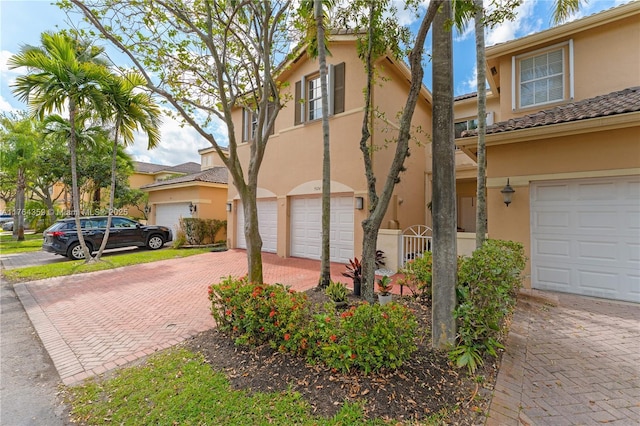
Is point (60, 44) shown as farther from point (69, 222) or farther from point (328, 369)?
point (328, 369)

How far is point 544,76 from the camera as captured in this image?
8.86 meters

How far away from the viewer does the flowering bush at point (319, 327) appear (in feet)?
9.84

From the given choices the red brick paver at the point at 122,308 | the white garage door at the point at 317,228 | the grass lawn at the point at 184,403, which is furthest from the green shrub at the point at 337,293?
the white garage door at the point at 317,228

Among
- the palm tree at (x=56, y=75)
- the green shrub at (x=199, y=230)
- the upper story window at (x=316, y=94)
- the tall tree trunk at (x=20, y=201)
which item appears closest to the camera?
the palm tree at (x=56, y=75)

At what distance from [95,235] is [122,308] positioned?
27.4ft

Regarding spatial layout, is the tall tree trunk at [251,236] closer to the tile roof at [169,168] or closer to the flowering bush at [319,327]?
the flowering bush at [319,327]

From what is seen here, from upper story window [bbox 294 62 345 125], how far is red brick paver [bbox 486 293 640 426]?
885 centimetres

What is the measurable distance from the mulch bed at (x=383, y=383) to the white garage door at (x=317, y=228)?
677cm

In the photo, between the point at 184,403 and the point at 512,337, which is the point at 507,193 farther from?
the point at 184,403

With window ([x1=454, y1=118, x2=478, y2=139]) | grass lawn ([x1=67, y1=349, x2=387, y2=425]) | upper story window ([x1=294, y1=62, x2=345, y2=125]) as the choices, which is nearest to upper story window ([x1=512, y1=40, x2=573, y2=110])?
window ([x1=454, y1=118, x2=478, y2=139])

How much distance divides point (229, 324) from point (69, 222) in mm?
11857

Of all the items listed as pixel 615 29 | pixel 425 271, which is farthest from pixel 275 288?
pixel 615 29

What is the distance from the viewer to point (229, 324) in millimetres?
4230

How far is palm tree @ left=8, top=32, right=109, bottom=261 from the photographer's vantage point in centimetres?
843
